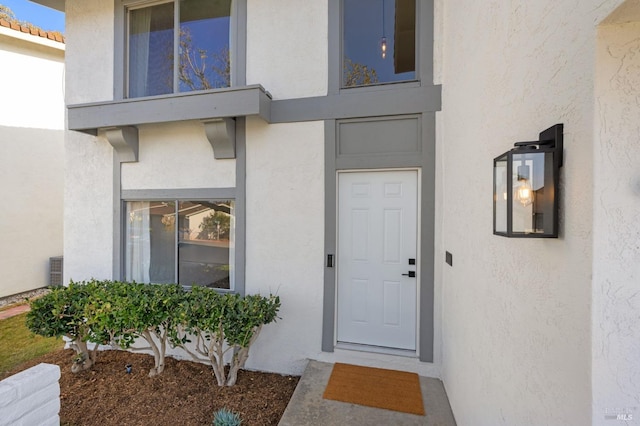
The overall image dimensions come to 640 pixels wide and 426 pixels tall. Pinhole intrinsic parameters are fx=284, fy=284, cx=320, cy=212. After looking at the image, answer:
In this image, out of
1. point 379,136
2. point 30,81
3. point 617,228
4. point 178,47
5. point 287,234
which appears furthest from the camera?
point 30,81

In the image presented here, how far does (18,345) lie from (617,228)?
7360 mm

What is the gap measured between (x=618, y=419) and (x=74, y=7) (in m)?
7.41

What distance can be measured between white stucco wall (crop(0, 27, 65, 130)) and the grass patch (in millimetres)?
4854

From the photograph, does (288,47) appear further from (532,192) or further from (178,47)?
(532,192)

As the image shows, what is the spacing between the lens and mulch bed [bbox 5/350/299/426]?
3.07 m

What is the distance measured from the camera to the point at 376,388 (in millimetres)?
3205

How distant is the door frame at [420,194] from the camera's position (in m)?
3.47

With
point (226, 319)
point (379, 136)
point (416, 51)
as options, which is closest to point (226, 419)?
point (226, 319)

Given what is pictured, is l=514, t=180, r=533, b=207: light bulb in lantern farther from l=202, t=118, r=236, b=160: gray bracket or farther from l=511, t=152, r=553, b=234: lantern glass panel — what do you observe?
l=202, t=118, r=236, b=160: gray bracket

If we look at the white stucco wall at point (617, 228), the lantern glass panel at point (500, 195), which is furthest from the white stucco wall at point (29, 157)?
the white stucco wall at point (617, 228)

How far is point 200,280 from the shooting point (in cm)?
430

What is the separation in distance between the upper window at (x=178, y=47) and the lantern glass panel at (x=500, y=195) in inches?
152

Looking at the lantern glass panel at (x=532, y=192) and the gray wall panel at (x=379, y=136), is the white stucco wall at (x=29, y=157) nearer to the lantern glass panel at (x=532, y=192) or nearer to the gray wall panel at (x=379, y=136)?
the gray wall panel at (x=379, y=136)

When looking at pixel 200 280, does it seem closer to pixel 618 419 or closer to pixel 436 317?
pixel 436 317
